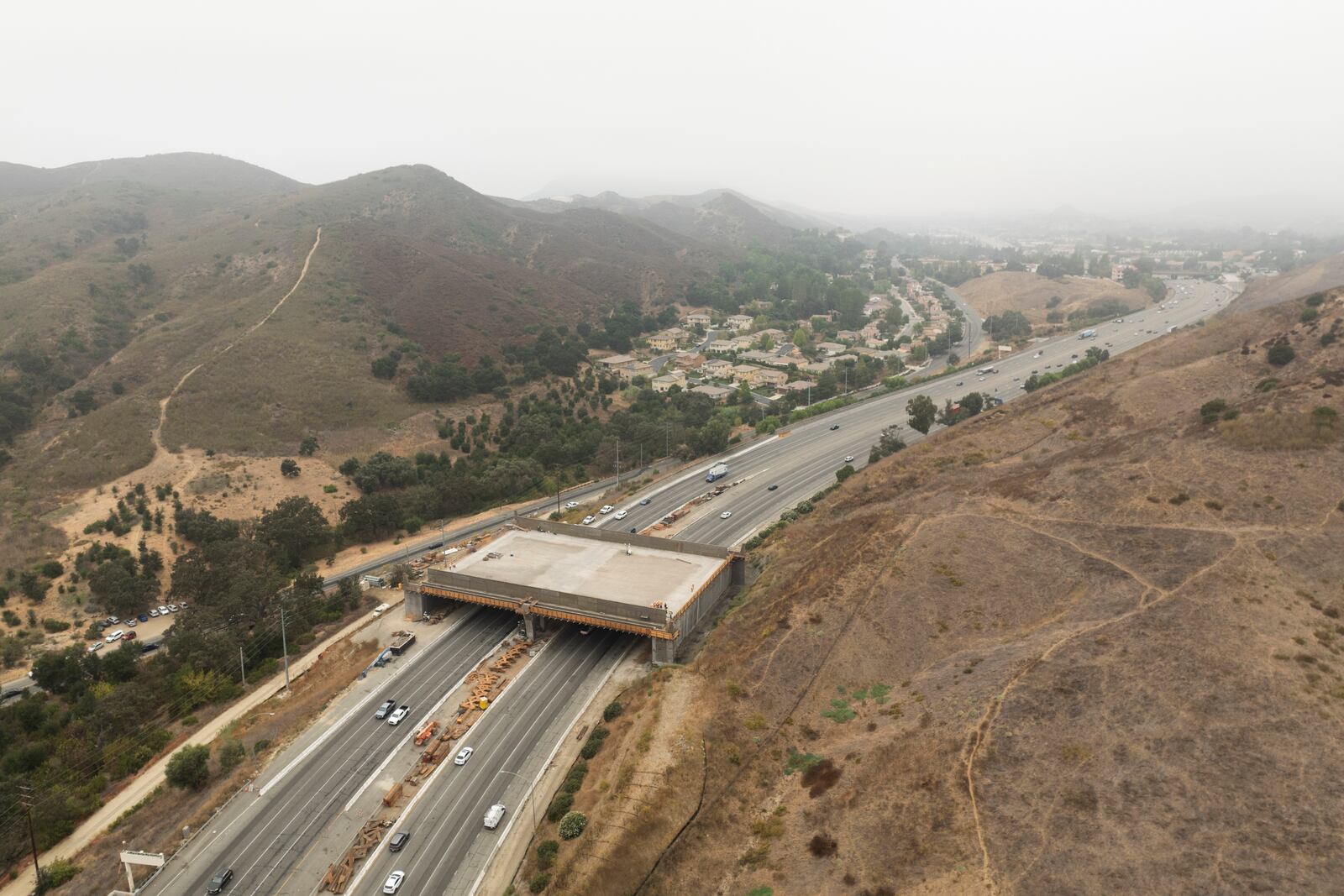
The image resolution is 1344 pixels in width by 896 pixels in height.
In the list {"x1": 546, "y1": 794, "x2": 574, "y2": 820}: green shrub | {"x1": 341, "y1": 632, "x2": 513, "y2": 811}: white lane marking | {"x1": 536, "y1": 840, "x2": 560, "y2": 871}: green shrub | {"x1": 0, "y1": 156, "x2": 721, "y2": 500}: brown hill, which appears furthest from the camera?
{"x1": 0, "y1": 156, "x2": 721, "y2": 500}: brown hill

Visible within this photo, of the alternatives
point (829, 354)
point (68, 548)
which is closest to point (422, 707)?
point (68, 548)

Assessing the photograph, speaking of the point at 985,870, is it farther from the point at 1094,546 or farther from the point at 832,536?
the point at 832,536

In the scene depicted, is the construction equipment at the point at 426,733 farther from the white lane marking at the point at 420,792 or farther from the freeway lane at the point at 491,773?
the white lane marking at the point at 420,792

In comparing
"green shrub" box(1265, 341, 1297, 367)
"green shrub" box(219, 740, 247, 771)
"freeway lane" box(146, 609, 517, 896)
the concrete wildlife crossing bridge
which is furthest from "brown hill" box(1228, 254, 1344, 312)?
"green shrub" box(219, 740, 247, 771)

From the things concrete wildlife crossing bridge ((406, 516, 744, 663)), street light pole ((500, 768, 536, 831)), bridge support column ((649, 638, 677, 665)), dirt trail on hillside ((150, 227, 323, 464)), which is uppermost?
dirt trail on hillside ((150, 227, 323, 464))

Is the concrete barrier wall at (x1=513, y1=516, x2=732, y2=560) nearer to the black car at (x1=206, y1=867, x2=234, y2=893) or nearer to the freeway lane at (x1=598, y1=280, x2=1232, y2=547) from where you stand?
the freeway lane at (x1=598, y1=280, x2=1232, y2=547)

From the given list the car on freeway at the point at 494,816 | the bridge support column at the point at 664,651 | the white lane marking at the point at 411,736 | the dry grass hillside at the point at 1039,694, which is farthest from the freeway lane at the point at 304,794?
the dry grass hillside at the point at 1039,694

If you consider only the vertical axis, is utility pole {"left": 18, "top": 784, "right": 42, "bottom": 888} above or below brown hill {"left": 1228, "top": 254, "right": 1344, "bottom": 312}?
below

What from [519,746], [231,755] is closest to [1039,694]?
[519,746]
